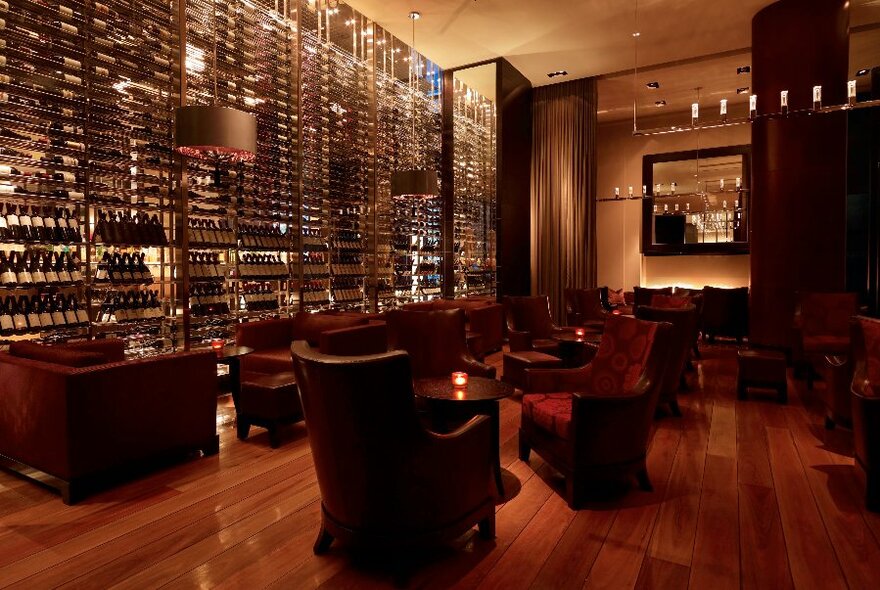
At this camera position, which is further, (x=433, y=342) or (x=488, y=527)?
(x=433, y=342)

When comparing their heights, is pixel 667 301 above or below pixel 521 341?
above

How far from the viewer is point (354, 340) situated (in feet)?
15.2

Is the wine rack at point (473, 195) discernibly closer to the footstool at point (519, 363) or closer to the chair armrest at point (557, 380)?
the footstool at point (519, 363)

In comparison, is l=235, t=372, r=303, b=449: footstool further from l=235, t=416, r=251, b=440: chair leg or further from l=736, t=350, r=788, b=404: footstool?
l=736, t=350, r=788, b=404: footstool

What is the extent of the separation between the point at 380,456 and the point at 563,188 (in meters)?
8.03

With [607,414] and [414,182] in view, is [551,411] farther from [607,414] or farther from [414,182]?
[414,182]

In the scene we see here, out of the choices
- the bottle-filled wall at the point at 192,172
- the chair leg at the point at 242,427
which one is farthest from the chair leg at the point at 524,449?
the bottle-filled wall at the point at 192,172

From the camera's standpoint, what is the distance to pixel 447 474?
220 centimetres

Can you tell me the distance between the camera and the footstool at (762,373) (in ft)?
16.6

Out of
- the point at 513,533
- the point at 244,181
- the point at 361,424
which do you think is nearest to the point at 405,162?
the point at 244,181

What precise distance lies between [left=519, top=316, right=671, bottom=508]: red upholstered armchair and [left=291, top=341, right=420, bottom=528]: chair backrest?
1136 millimetres

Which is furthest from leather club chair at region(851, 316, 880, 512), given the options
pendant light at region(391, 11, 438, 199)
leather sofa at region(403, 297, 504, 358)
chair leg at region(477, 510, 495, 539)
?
pendant light at region(391, 11, 438, 199)

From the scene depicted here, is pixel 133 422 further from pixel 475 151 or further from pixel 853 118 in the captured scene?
pixel 853 118

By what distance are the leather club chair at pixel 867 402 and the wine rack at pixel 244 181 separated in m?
5.20
